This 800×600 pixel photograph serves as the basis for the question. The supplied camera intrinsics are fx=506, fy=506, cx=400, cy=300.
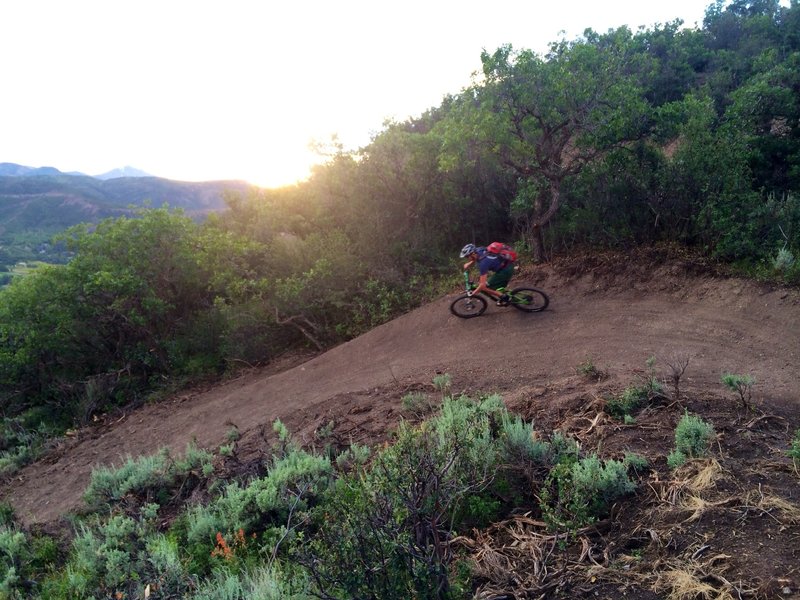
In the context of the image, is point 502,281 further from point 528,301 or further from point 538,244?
point 538,244

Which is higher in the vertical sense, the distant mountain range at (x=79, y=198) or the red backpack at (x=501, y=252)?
the distant mountain range at (x=79, y=198)

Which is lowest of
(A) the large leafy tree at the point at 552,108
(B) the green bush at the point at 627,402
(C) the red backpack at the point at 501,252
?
(B) the green bush at the point at 627,402

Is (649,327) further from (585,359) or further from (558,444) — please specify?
(558,444)

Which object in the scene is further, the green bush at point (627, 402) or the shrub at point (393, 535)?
the green bush at point (627, 402)

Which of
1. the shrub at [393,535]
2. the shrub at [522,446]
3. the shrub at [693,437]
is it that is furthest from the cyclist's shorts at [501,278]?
the shrub at [393,535]

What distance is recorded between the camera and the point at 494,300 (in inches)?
392

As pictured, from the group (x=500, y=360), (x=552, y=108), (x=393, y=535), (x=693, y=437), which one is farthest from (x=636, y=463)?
(x=552, y=108)

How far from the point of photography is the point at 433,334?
406 inches

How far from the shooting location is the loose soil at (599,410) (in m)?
3.13

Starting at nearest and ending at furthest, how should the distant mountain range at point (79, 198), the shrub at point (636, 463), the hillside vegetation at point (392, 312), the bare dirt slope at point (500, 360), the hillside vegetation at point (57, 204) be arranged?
the hillside vegetation at point (392, 312)
the shrub at point (636, 463)
the bare dirt slope at point (500, 360)
the hillside vegetation at point (57, 204)
the distant mountain range at point (79, 198)

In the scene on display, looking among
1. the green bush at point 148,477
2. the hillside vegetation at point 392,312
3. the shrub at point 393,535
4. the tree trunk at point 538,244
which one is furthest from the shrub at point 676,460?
the tree trunk at point 538,244

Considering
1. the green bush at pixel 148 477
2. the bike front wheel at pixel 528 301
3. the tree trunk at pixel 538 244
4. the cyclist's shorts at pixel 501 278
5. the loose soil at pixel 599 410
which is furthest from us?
the tree trunk at pixel 538 244

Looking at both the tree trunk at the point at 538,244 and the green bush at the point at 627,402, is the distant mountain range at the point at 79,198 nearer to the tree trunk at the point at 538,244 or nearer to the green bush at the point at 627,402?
the tree trunk at the point at 538,244

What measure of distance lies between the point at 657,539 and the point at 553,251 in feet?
30.1
